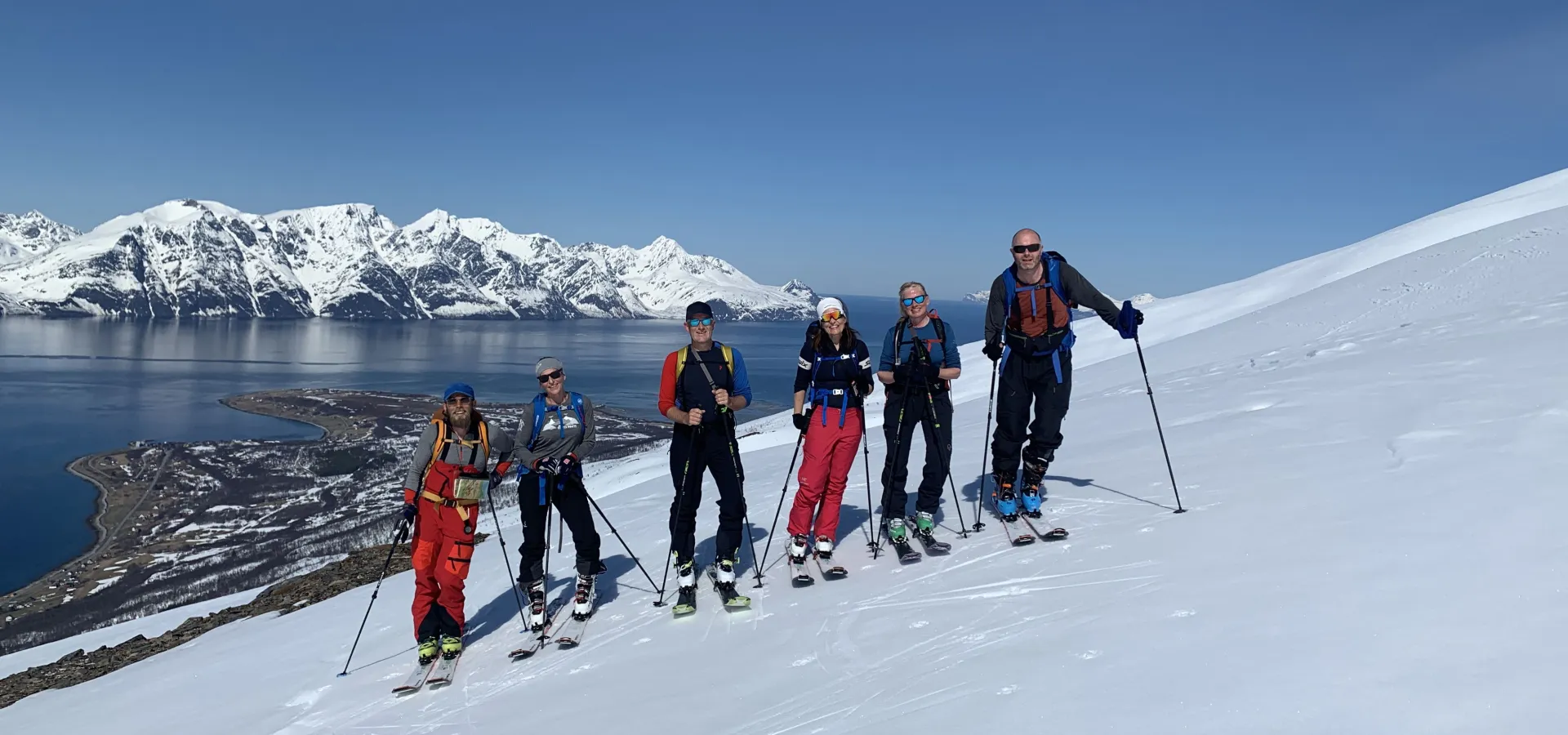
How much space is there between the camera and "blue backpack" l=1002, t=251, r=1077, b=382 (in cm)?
702

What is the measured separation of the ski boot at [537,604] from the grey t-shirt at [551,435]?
4.04ft

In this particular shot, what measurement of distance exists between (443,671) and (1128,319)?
23.0ft

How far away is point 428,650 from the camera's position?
7246 mm

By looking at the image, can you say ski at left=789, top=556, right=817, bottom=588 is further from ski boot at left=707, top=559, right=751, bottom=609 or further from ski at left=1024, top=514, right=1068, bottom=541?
ski at left=1024, top=514, right=1068, bottom=541

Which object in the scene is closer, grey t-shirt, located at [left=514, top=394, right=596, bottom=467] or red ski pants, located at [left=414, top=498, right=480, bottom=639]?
red ski pants, located at [left=414, top=498, right=480, bottom=639]

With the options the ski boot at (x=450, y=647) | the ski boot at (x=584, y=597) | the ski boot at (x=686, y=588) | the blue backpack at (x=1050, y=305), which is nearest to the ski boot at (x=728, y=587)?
the ski boot at (x=686, y=588)

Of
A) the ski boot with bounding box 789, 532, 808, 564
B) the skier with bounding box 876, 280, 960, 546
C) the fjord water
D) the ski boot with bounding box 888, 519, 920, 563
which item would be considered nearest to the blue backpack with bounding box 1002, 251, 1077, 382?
the skier with bounding box 876, 280, 960, 546

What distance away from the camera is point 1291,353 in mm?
14508

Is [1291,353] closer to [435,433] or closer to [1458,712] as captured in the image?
[1458,712]

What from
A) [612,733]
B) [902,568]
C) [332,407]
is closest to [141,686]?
[612,733]

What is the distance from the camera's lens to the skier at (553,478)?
7.31 metres

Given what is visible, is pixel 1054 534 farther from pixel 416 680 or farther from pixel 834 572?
pixel 416 680

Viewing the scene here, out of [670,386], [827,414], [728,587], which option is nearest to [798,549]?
[728,587]

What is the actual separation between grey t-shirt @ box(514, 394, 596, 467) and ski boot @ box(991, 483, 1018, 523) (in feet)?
13.1
